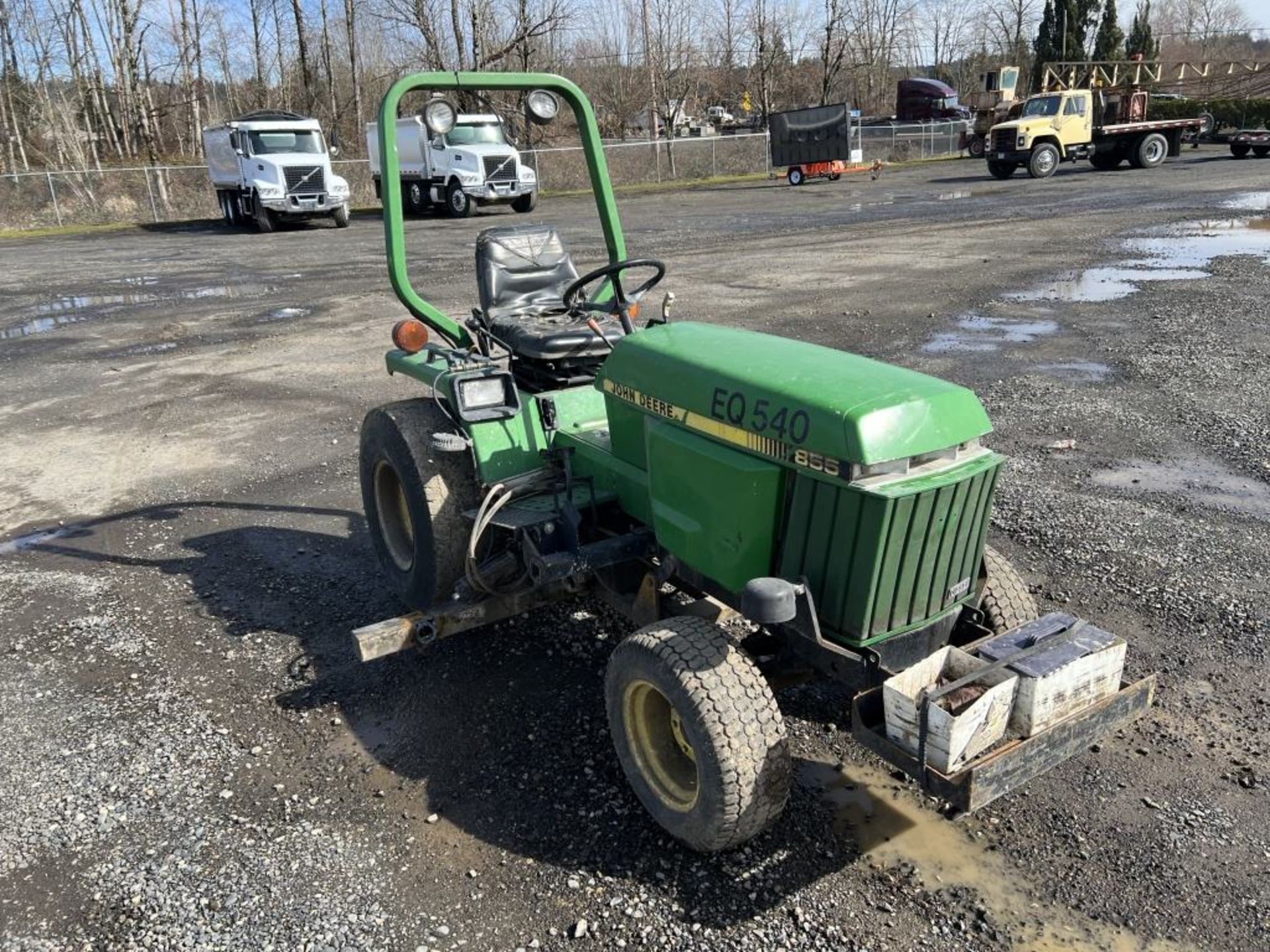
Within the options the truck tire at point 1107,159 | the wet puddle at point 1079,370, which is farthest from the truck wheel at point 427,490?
the truck tire at point 1107,159

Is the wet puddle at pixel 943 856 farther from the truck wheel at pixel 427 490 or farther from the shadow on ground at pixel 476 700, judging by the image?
the truck wheel at pixel 427 490

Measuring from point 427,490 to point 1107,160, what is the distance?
29.1m

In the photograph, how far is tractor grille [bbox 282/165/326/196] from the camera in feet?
73.2

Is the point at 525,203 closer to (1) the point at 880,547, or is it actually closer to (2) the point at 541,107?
Answer: (2) the point at 541,107

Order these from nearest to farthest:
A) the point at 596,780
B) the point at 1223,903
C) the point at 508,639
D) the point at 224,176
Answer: the point at 1223,903 < the point at 596,780 < the point at 508,639 < the point at 224,176

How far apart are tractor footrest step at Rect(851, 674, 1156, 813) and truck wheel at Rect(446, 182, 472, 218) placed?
2291 cm

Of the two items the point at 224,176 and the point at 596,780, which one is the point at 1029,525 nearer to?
the point at 596,780

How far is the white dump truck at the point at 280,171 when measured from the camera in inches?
876

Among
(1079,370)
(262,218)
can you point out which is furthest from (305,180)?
(1079,370)

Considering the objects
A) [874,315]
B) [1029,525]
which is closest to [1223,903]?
[1029,525]

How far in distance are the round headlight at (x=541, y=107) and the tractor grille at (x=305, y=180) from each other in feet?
66.8

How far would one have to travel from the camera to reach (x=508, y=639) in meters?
4.10

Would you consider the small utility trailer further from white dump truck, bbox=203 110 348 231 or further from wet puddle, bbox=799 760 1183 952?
wet puddle, bbox=799 760 1183 952

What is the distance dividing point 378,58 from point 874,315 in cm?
3721
